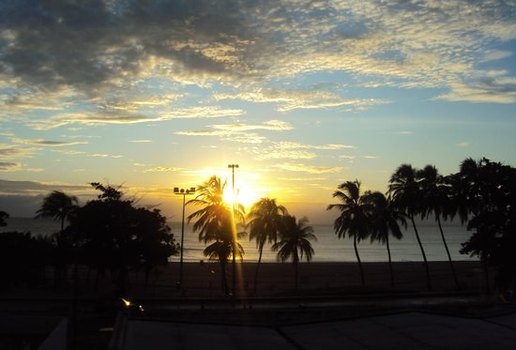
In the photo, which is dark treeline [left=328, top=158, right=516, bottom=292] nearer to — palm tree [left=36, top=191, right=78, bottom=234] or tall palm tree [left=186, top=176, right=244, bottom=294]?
tall palm tree [left=186, top=176, right=244, bottom=294]

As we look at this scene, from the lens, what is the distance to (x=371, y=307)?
2389cm

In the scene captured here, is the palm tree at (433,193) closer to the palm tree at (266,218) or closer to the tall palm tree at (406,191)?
the tall palm tree at (406,191)

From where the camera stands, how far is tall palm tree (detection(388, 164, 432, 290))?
45469 millimetres

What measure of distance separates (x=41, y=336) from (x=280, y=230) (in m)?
29.8

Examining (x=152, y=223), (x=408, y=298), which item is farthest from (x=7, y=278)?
(x=408, y=298)

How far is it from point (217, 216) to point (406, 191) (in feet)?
53.8

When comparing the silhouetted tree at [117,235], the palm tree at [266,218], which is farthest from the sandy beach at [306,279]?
the silhouetted tree at [117,235]

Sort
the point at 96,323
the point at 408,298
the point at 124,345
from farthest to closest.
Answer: the point at 408,298 → the point at 96,323 → the point at 124,345

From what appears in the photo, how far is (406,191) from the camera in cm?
4578

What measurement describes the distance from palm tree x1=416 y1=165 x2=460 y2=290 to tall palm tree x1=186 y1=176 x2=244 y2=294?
15.6 metres

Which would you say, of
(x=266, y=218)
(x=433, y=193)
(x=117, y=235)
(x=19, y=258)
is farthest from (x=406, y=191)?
(x=19, y=258)

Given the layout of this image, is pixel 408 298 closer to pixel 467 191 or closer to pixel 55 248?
pixel 467 191

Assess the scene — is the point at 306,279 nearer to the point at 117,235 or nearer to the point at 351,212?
the point at 351,212

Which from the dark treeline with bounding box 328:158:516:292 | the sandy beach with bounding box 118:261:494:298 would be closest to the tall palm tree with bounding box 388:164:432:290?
the dark treeline with bounding box 328:158:516:292
